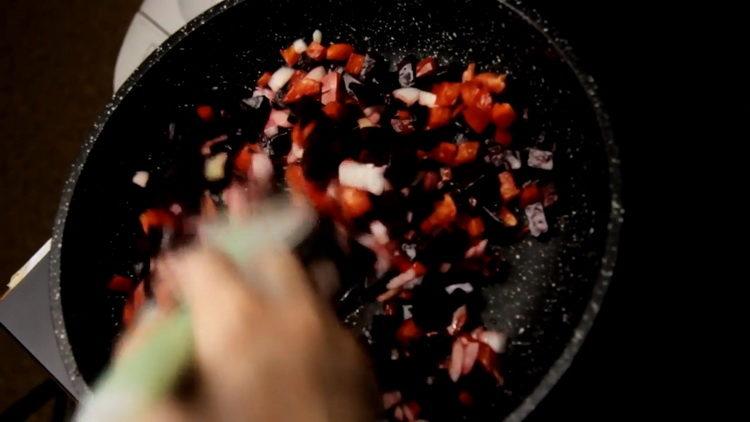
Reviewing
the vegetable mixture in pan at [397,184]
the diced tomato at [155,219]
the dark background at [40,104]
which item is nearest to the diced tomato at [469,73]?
the vegetable mixture in pan at [397,184]

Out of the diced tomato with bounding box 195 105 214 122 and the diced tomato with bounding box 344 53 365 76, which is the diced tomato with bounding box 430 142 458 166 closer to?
the diced tomato with bounding box 344 53 365 76

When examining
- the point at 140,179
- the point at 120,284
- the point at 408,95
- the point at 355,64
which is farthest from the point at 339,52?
the point at 120,284

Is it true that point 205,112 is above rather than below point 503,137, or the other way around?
above

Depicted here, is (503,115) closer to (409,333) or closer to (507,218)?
(507,218)

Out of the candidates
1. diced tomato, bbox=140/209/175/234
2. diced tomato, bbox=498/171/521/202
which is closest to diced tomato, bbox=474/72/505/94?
diced tomato, bbox=498/171/521/202

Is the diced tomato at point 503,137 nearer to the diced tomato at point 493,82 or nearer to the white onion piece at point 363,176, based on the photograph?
the diced tomato at point 493,82

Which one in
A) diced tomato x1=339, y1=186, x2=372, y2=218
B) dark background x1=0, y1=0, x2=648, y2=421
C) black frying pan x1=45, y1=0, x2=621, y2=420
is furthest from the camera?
dark background x1=0, y1=0, x2=648, y2=421

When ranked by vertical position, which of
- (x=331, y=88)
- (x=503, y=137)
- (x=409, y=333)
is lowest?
(x=409, y=333)

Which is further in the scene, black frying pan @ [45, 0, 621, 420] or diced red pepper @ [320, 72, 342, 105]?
diced red pepper @ [320, 72, 342, 105]

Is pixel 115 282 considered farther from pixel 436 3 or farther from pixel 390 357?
pixel 436 3
